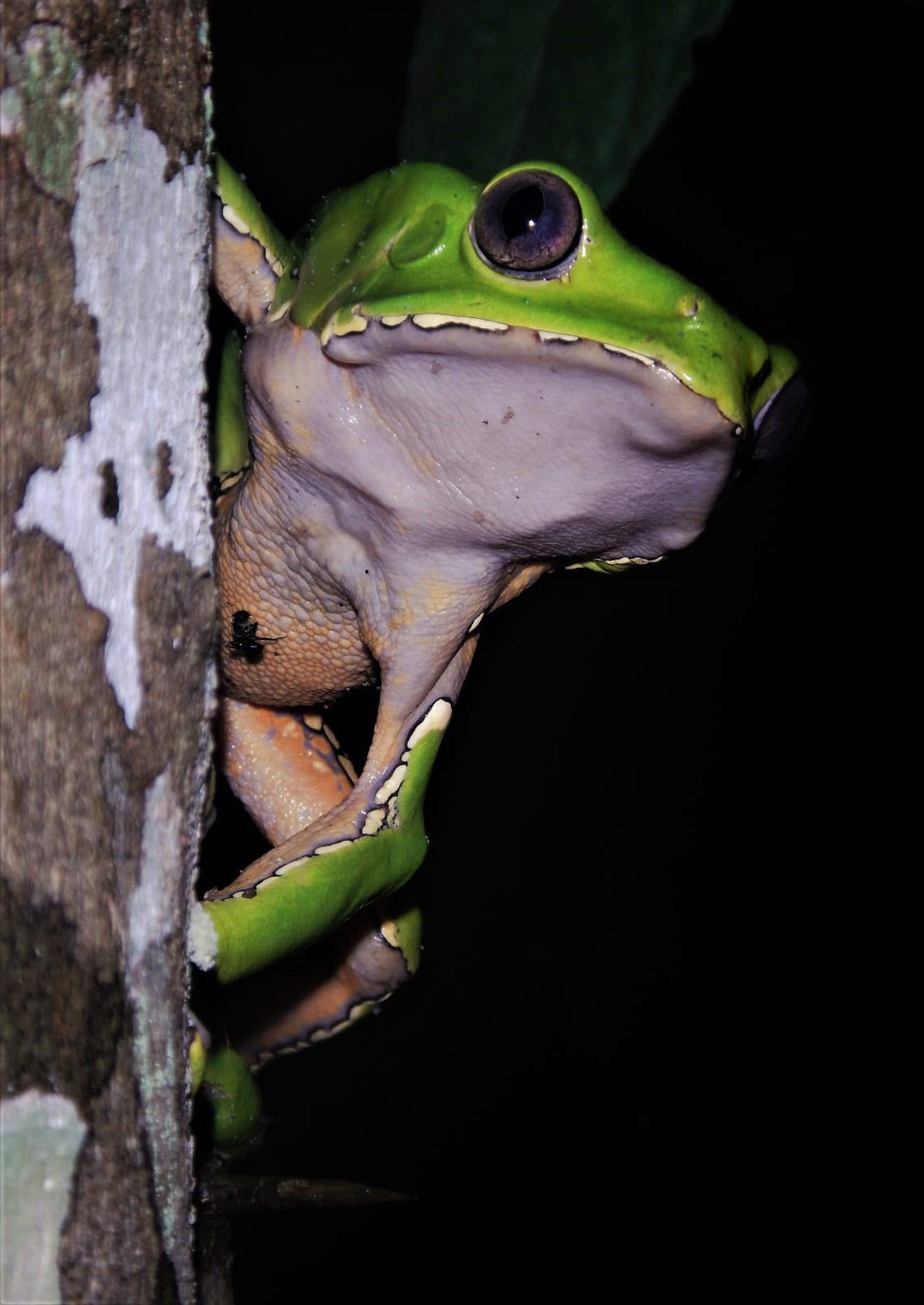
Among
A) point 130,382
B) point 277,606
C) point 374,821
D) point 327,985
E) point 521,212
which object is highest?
point 521,212

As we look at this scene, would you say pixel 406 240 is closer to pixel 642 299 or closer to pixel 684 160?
pixel 642 299

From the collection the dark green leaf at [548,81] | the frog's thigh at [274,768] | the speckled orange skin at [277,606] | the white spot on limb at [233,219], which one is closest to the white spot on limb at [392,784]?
the speckled orange skin at [277,606]

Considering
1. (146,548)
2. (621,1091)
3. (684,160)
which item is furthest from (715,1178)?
(146,548)

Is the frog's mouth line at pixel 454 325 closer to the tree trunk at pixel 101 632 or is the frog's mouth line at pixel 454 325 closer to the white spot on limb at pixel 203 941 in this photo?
the tree trunk at pixel 101 632

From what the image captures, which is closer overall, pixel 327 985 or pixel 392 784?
pixel 392 784

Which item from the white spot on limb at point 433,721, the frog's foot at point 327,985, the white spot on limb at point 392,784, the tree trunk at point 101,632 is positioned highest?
the tree trunk at point 101,632

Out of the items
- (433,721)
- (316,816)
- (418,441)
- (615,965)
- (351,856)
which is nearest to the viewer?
(418,441)

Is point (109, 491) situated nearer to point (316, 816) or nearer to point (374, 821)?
point (374, 821)

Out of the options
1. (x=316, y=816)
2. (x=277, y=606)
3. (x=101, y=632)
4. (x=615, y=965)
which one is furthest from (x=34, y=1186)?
(x=615, y=965)
